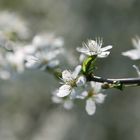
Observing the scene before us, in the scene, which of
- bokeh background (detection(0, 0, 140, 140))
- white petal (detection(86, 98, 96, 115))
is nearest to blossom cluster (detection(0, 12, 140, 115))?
white petal (detection(86, 98, 96, 115))

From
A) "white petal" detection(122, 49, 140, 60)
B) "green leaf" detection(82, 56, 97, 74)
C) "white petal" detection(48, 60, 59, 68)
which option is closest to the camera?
"green leaf" detection(82, 56, 97, 74)

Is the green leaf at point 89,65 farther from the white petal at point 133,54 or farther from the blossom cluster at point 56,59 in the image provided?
the white petal at point 133,54

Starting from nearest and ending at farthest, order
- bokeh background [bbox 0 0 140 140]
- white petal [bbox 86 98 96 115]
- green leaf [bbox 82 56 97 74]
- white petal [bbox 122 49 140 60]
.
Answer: green leaf [bbox 82 56 97 74], white petal [bbox 86 98 96 115], white petal [bbox 122 49 140 60], bokeh background [bbox 0 0 140 140]

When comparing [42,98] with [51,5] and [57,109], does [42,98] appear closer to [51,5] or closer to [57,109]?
[57,109]

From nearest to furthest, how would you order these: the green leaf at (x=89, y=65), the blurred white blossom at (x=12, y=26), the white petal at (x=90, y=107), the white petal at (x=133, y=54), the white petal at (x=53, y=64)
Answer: the green leaf at (x=89, y=65) → the white petal at (x=90, y=107) → the white petal at (x=133, y=54) → the white petal at (x=53, y=64) → the blurred white blossom at (x=12, y=26)

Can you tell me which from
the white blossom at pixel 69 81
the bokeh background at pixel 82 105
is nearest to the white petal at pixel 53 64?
the white blossom at pixel 69 81

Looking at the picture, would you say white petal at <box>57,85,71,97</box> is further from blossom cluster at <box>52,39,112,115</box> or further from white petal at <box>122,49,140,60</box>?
white petal at <box>122,49,140,60</box>

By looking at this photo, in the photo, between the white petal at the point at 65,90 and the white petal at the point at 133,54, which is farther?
the white petal at the point at 133,54

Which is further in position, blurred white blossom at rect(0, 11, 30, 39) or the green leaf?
blurred white blossom at rect(0, 11, 30, 39)

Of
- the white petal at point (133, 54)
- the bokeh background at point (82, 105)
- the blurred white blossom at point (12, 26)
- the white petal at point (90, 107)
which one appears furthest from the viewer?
the bokeh background at point (82, 105)

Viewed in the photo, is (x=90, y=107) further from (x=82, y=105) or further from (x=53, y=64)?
(x=82, y=105)
